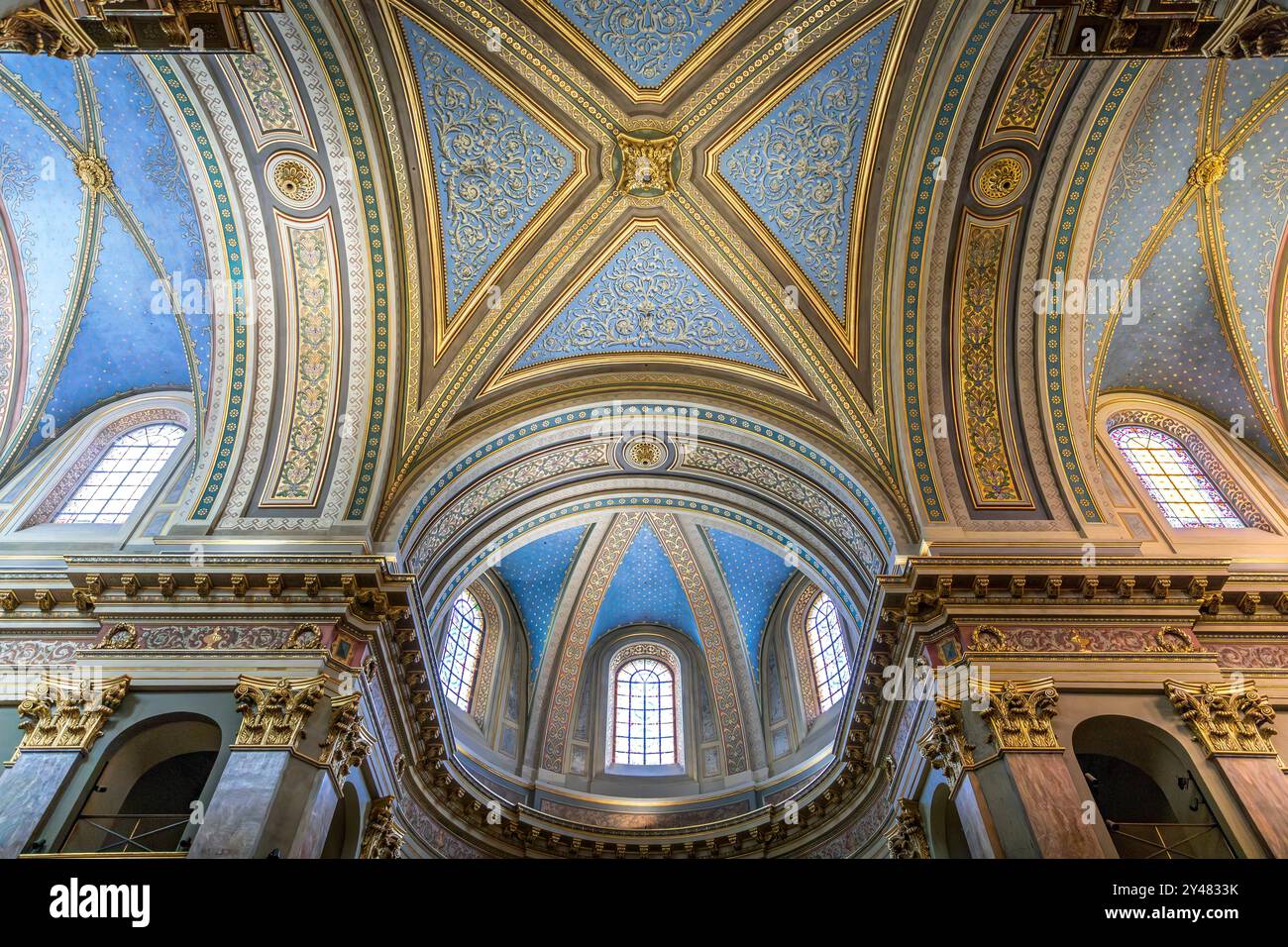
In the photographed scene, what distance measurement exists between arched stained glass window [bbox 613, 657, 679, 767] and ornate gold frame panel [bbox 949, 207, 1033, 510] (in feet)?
27.4

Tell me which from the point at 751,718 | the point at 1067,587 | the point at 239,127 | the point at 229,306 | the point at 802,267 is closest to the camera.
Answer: the point at 1067,587

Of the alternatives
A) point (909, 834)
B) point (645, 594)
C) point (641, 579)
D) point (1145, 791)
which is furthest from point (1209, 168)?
point (645, 594)

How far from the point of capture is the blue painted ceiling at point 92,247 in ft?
37.7

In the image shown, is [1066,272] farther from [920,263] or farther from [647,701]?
[647,701]

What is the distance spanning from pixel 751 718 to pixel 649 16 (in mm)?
12104

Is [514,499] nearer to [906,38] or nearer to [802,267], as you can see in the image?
[802,267]

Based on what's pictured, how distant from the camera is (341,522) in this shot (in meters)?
11.1

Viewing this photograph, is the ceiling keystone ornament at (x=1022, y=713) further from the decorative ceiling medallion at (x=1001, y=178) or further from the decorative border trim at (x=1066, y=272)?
the decorative ceiling medallion at (x=1001, y=178)

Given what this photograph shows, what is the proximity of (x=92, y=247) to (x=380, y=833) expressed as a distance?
9782 millimetres

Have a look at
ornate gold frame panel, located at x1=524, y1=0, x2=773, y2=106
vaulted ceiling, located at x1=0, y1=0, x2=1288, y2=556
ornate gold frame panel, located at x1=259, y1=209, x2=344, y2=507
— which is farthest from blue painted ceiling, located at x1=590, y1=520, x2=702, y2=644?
ornate gold frame panel, located at x1=524, y1=0, x2=773, y2=106

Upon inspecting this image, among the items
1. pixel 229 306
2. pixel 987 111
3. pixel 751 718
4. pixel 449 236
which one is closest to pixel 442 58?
pixel 449 236

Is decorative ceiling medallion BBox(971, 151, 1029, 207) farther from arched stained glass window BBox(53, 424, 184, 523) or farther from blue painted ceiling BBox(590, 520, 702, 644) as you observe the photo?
arched stained glass window BBox(53, 424, 184, 523)

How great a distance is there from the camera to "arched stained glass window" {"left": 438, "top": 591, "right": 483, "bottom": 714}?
1538cm

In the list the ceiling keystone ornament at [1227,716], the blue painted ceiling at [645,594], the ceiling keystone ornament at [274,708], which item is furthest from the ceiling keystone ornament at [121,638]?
the ceiling keystone ornament at [1227,716]
